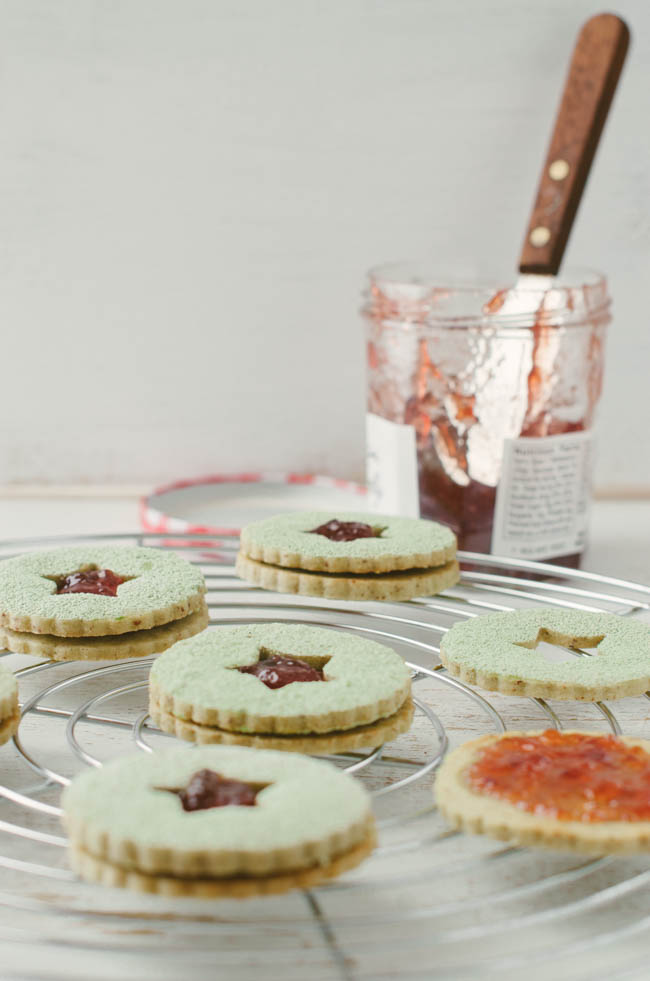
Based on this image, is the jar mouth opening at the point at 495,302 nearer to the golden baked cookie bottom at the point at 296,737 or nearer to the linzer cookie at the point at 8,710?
the golden baked cookie bottom at the point at 296,737

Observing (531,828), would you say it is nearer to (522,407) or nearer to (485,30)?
(522,407)

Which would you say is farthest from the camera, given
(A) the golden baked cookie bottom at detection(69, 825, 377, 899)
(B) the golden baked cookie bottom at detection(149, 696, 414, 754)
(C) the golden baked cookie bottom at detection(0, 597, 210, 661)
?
(C) the golden baked cookie bottom at detection(0, 597, 210, 661)

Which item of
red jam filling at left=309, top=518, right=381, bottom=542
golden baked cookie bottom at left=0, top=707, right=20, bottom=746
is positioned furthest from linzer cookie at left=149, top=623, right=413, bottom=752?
red jam filling at left=309, top=518, right=381, bottom=542

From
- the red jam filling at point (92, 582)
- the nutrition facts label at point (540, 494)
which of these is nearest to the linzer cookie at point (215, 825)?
the red jam filling at point (92, 582)

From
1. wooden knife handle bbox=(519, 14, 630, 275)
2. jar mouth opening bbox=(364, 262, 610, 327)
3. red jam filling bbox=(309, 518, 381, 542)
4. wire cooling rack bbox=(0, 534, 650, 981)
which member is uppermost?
wooden knife handle bbox=(519, 14, 630, 275)

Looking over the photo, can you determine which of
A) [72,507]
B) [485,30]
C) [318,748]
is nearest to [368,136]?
[485,30]

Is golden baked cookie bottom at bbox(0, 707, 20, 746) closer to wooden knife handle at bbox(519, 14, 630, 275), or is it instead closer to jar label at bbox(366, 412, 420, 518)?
jar label at bbox(366, 412, 420, 518)

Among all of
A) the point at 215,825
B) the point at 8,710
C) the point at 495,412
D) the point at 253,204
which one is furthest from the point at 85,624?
the point at 253,204
